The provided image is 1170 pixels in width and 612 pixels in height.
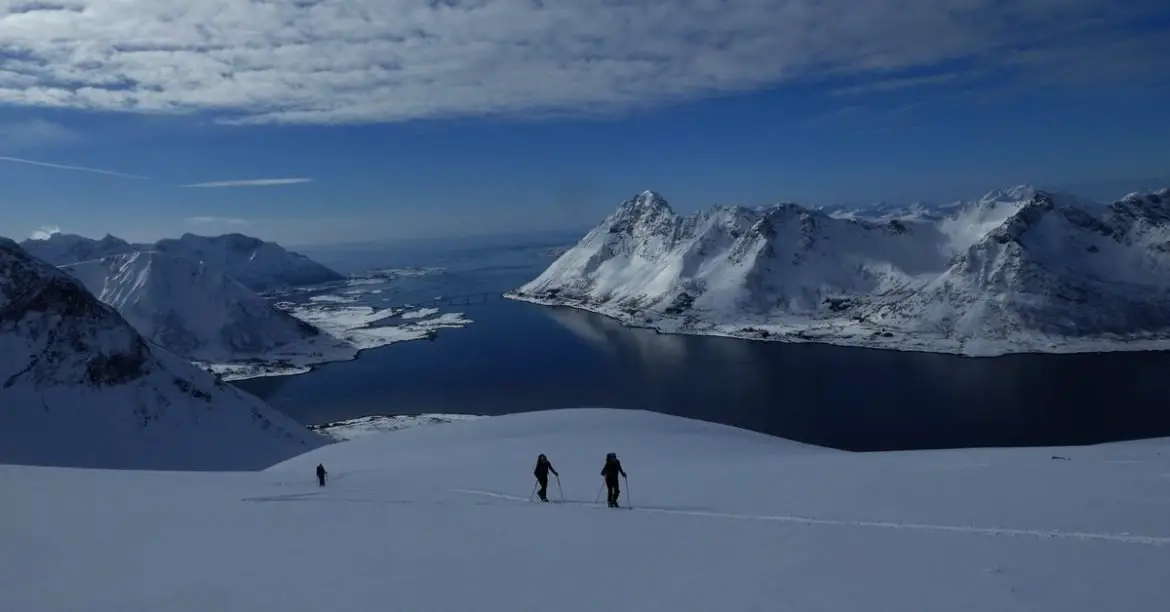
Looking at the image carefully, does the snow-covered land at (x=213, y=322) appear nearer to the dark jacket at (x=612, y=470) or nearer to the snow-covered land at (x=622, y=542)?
the snow-covered land at (x=622, y=542)

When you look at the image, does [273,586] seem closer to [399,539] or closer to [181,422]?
[399,539]

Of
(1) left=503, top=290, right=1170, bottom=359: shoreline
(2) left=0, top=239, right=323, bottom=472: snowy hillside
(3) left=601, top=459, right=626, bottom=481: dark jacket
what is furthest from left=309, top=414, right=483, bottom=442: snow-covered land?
(1) left=503, top=290, right=1170, bottom=359: shoreline

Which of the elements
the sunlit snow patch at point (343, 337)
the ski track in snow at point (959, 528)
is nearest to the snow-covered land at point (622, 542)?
the ski track in snow at point (959, 528)

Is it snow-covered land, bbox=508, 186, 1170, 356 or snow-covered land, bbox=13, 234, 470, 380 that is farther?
snow-covered land, bbox=13, 234, 470, 380

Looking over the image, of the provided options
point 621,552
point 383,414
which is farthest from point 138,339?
point 621,552

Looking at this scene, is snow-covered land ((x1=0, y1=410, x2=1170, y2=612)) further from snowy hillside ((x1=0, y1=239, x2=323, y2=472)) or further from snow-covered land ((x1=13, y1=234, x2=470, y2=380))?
snow-covered land ((x1=13, y1=234, x2=470, y2=380))

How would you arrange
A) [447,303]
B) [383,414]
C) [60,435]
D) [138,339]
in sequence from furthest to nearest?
1. [447,303]
2. [383,414]
3. [138,339]
4. [60,435]
